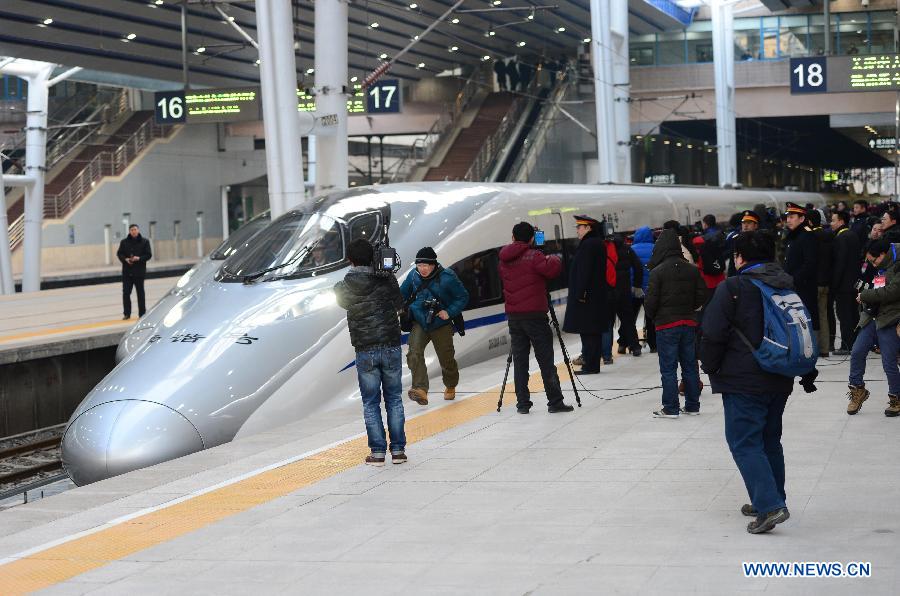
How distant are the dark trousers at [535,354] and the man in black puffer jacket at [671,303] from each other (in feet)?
3.07

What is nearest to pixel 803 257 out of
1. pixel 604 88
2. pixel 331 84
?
pixel 331 84

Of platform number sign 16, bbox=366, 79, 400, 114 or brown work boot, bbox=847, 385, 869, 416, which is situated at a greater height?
platform number sign 16, bbox=366, 79, 400, 114

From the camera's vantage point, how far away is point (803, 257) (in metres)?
12.9

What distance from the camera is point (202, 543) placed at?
6.80 m

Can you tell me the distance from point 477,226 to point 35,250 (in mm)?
18343

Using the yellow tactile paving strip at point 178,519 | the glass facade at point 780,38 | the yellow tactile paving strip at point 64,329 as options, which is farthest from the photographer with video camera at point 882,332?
the glass facade at point 780,38

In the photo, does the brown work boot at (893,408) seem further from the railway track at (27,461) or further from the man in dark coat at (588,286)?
the railway track at (27,461)

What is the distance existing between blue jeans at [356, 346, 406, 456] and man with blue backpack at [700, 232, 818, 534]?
2852 mm

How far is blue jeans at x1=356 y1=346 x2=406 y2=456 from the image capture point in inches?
347

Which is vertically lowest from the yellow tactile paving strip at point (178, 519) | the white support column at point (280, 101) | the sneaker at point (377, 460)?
the yellow tactile paving strip at point (178, 519)

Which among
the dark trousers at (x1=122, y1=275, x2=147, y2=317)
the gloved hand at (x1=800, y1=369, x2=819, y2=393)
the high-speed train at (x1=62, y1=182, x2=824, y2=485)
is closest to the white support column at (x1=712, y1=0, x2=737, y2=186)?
the dark trousers at (x1=122, y1=275, x2=147, y2=317)

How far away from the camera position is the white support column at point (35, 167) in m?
29.9

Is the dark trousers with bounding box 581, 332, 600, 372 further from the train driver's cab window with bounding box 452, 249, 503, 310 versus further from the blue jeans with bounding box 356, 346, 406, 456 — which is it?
the blue jeans with bounding box 356, 346, 406, 456

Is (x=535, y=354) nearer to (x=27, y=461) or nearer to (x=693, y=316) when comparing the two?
(x=693, y=316)
